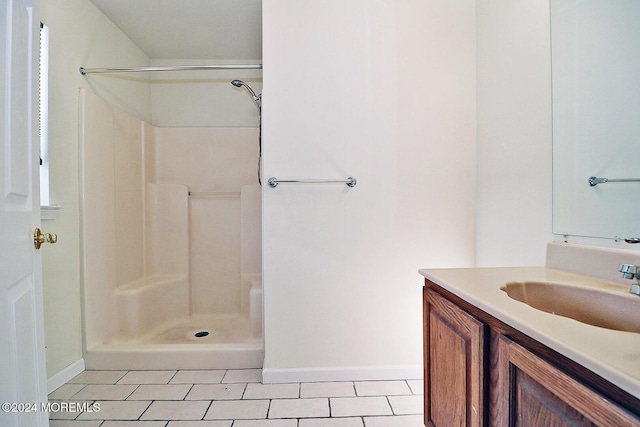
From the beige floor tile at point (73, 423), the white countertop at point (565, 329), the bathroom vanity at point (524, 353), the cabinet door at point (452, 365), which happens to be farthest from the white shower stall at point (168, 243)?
the white countertop at point (565, 329)

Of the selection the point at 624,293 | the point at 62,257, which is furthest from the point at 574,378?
the point at 62,257

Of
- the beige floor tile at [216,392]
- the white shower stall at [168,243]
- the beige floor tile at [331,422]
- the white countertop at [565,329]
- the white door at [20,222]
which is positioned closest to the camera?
the white countertop at [565,329]

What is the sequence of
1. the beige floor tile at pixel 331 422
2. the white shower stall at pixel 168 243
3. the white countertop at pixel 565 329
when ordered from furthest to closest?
1. the white shower stall at pixel 168 243
2. the beige floor tile at pixel 331 422
3. the white countertop at pixel 565 329

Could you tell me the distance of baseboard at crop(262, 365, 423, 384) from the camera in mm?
1765

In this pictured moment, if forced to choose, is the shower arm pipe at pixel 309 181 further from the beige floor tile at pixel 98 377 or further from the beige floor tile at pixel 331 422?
the beige floor tile at pixel 98 377

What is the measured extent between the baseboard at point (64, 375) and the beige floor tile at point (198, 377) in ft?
1.91

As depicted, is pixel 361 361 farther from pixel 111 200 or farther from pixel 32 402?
pixel 111 200

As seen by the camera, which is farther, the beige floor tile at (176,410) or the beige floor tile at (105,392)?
the beige floor tile at (105,392)

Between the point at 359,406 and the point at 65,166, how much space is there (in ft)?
6.89

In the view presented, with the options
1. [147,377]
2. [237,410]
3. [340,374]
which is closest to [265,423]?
[237,410]

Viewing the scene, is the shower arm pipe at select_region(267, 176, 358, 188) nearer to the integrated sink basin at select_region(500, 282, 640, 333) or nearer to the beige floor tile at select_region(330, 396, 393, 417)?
the integrated sink basin at select_region(500, 282, 640, 333)

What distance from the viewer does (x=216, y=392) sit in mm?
1691

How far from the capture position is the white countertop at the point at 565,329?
0.48m

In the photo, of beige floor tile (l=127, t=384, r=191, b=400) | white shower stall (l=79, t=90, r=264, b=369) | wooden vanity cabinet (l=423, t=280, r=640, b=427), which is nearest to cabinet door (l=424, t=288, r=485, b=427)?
wooden vanity cabinet (l=423, t=280, r=640, b=427)
